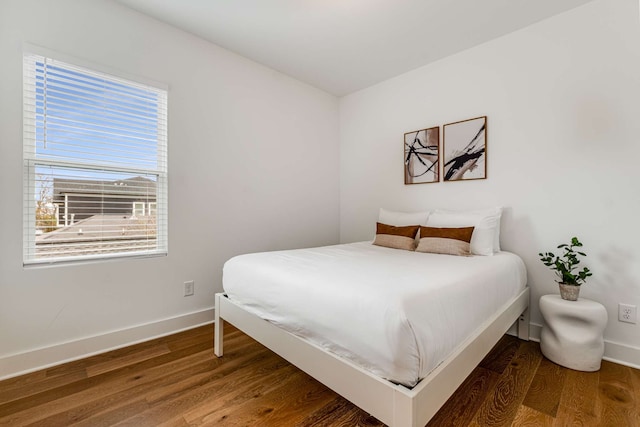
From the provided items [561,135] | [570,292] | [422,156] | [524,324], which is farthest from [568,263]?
[422,156]

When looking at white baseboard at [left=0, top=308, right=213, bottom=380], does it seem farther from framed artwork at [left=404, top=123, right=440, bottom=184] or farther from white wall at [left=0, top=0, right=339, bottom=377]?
framed artwork at [left=404, top=123, right=440, bottom=184]

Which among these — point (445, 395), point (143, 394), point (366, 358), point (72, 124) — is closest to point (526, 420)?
point (445, 395)

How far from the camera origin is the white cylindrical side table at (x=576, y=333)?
185 centimetres

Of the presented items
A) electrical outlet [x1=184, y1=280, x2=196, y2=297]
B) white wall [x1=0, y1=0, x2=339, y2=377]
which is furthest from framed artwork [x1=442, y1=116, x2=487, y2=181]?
electrical outlet [x1=184, y1=280, x2=196, y2=297]

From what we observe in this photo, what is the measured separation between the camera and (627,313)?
2.00 metres

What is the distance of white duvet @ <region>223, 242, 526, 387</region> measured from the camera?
3.46 ft

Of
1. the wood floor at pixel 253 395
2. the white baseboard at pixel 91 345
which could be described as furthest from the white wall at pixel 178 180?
the wood floor at pixel 253 395

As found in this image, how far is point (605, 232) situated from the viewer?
2.06m

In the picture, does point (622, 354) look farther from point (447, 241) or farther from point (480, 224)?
point (447, 241)

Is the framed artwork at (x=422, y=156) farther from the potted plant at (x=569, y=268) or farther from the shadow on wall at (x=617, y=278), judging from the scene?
the shadow on wall at (x=617, y=278)

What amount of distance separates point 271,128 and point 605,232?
300 centimetres

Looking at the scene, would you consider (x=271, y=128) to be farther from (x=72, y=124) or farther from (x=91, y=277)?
(x=91, y=277)

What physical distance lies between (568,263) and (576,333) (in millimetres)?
499

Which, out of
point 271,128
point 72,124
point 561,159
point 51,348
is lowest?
point 51,348
